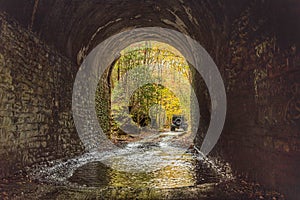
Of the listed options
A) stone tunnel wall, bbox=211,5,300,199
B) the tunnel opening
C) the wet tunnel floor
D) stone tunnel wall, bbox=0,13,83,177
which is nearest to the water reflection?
the wet tunnel floor

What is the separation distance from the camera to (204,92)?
32.0ft

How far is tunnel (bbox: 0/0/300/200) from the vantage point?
3889mm

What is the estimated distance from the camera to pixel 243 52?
5.31 m

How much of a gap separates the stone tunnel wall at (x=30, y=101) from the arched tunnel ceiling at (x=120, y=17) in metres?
0.39

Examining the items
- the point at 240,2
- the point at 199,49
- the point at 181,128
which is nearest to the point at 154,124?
the point at 181,128

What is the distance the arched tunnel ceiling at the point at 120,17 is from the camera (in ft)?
16.3

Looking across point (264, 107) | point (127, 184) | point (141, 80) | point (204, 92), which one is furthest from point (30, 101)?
point (141, 80)

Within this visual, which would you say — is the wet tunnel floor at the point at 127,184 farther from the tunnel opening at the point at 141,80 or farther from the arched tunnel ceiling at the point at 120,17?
the tunnel opening at the point at 141,80

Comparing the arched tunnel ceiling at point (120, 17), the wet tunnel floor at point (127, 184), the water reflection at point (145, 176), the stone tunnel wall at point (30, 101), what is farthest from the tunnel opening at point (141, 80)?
the wet tunnel floor at point (127, 184)

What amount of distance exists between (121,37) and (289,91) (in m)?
10.3

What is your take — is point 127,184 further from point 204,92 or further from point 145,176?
point 204,92

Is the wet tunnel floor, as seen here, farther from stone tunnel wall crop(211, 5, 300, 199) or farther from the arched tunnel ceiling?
the arched tunnel ceiling

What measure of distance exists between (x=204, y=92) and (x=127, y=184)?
5082 mm

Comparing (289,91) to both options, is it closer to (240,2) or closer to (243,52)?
(243,52)
